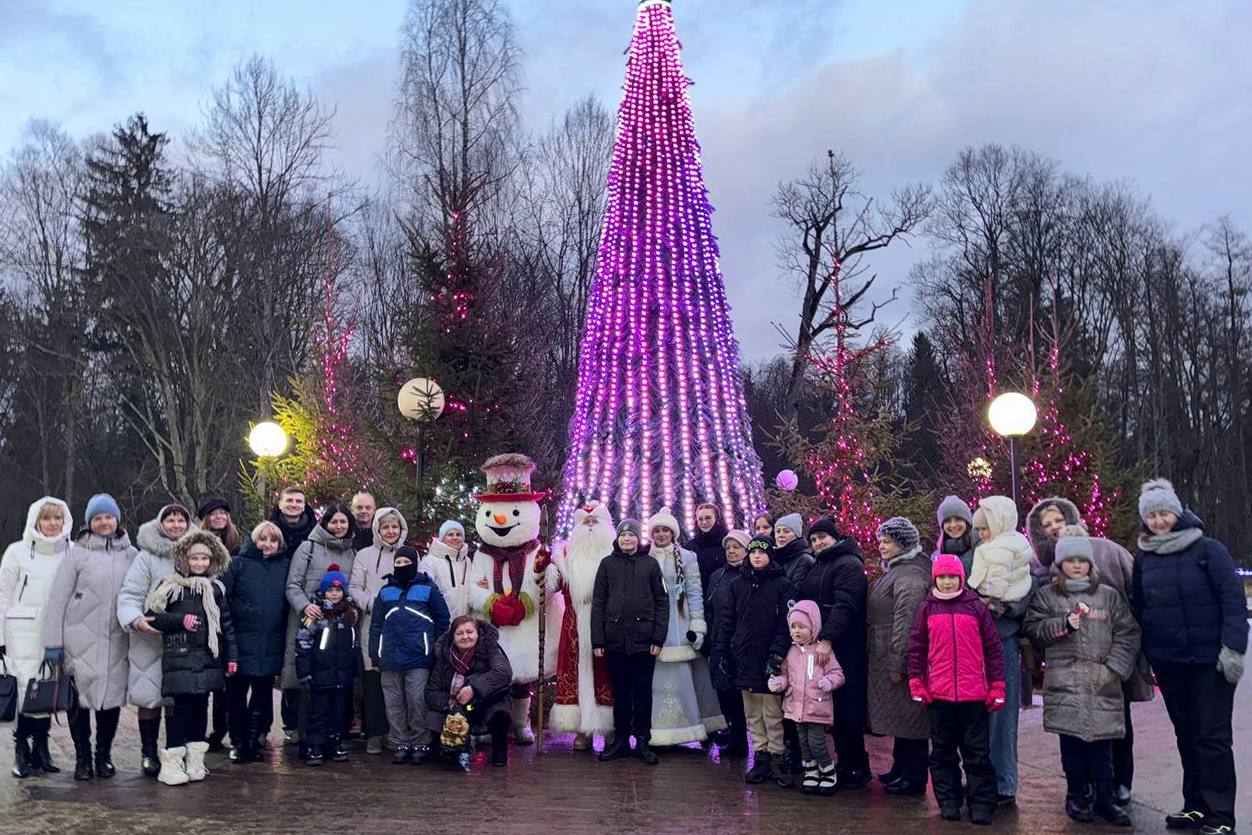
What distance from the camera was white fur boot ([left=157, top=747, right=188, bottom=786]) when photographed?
720 cm

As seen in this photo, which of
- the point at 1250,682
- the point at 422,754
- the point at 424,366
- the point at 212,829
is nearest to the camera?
the point at 212,829

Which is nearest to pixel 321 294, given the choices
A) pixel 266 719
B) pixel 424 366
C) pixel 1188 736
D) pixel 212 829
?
pixel 424 366

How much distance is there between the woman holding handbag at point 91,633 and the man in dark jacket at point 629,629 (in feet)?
11.5

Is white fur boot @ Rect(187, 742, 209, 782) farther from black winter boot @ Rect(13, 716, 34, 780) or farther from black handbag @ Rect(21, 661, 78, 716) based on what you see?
black winter boot @ Rect(13, 716, 34, 780)

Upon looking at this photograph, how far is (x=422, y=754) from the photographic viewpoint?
8.16m

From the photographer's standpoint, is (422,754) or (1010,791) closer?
(1010,791)

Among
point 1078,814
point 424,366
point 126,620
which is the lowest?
point 1078,814

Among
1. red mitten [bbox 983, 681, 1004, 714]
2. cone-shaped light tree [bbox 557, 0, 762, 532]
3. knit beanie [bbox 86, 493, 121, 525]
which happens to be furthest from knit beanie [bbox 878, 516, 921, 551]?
knit beanie [bbox 86, 493, 121, 525]

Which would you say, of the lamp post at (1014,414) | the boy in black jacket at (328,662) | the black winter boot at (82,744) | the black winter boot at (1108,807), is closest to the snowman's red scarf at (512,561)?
the boy in black jacket at (328,662)

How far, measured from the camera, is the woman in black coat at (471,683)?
8008 millimetres

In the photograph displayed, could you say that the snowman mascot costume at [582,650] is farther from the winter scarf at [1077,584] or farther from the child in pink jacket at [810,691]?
the winter scarf at [1077,584]

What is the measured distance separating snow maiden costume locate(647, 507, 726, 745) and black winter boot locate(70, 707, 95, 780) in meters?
4.19

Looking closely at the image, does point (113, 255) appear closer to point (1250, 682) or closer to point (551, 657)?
point (551, 657)

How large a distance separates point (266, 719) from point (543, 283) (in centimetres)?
2236
